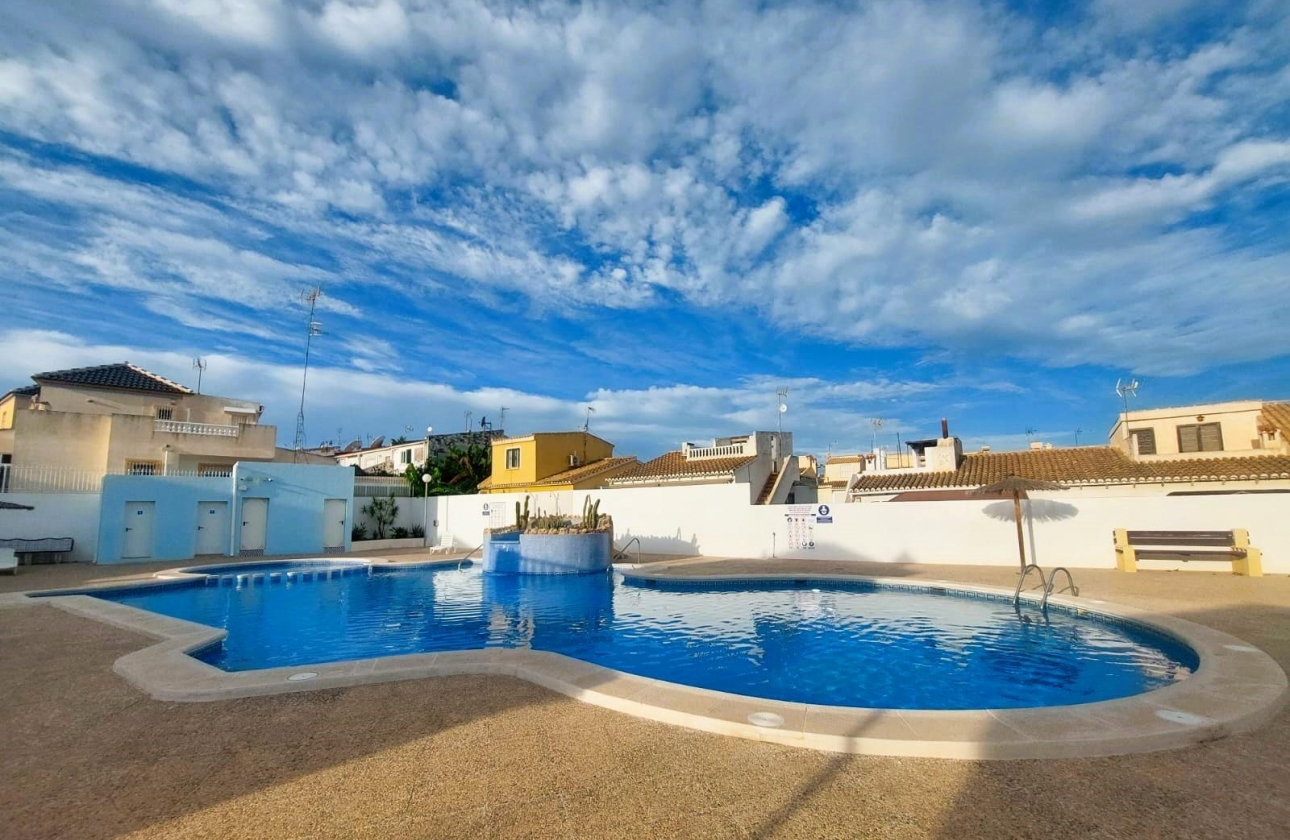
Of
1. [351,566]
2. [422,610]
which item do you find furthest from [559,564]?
[351,566]

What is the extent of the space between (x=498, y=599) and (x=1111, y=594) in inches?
539

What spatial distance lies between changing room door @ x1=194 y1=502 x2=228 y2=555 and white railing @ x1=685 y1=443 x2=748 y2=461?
70.8 feet

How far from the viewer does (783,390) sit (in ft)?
121

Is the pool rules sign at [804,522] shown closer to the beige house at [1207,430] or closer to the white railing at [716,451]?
the white railing at [716,451]

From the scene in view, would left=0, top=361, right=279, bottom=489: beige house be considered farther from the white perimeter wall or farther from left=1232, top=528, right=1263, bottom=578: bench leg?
left=1232, top=528, right=1263, bottom=578: bench leg

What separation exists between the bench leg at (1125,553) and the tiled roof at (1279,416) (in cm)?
1291

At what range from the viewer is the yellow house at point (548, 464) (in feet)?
111

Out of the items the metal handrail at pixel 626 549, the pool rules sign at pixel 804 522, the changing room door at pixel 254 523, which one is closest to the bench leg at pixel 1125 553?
the pool rules sign at pixel 804 522

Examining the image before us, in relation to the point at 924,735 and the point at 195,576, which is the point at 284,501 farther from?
the point at 924,735

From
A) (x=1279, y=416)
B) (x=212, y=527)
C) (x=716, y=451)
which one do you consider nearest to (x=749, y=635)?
(x=716, y=451)

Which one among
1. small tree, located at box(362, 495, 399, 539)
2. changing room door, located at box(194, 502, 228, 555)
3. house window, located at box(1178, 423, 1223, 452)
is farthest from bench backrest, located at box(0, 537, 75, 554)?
house window, located at box(1178, 423, 1223, 452)

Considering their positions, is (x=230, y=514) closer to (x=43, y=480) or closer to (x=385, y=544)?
(x=43, y=480)

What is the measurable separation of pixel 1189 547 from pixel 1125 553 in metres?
1.28

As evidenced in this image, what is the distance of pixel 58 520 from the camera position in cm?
2198
